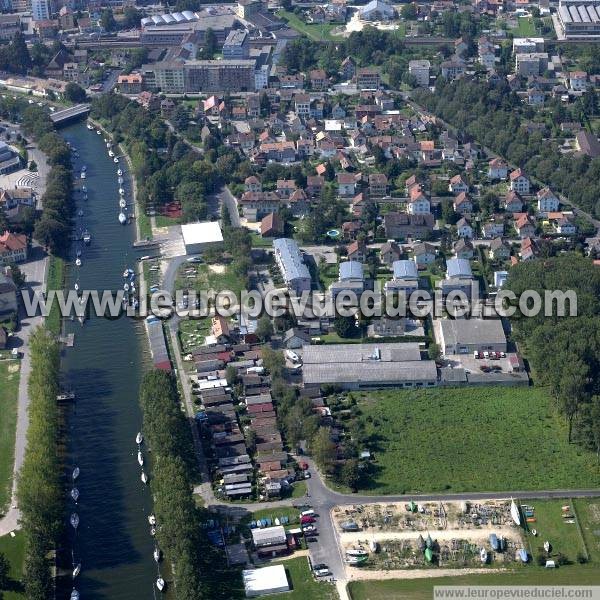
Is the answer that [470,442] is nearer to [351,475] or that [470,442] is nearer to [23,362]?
[351,475]

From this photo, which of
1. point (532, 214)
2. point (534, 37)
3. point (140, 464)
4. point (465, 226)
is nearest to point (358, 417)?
point (140, 464)

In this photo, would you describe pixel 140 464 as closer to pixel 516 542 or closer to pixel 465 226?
pixel 516 542

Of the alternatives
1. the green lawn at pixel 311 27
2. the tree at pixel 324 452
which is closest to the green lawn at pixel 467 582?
the tree at pixel 324 452

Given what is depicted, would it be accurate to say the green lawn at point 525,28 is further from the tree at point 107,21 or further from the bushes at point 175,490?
the bushes at point 175,490

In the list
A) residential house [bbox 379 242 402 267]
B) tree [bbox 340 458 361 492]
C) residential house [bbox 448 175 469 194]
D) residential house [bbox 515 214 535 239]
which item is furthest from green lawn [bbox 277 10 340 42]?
tree [bbox 340 458 361 492]

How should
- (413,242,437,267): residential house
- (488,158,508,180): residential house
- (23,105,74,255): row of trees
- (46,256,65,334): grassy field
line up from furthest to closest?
(488,158,508,180): residential house
(23,105,74,255): row of trees
(413,242,437,267): residential house
(46,256,65,334): grassy field

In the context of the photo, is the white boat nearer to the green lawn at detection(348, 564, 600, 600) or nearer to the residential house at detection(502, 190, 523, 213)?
the green lawn at detection(348, 564, 600, 600)
